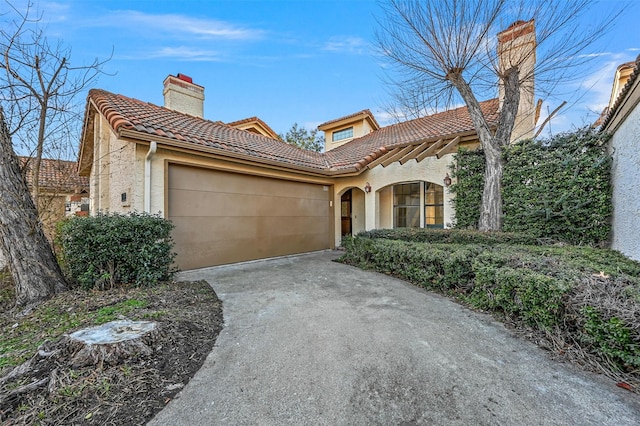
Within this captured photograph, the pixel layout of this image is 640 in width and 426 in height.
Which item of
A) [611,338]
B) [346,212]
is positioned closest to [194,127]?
[346,212]

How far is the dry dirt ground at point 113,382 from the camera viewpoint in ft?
5.97

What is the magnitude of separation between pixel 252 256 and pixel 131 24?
6.41m

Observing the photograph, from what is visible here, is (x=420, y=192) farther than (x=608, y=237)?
Yes

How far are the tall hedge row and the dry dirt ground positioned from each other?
724cm

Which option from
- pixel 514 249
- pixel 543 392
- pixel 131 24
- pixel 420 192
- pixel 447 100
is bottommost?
pixel 543 392

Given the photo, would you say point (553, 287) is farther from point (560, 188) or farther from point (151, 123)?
point (151, 123)

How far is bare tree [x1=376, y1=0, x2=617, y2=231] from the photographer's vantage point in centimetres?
606

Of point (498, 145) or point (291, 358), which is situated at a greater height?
point (498, 145)

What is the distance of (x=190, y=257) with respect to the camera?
20.3ft

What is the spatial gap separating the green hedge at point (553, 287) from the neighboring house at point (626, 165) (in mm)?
1046

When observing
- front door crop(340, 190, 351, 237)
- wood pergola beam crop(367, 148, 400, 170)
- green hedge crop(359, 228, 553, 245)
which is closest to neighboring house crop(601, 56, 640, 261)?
green hedge crop(359, 228, 553, 245)

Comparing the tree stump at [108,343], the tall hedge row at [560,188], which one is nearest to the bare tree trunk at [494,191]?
the tall hedge row at [560,188]

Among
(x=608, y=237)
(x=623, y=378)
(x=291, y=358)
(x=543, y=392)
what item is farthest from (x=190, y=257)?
(x=608, y=237)

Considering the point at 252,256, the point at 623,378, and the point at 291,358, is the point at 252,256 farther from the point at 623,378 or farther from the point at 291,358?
the point at 623,378
